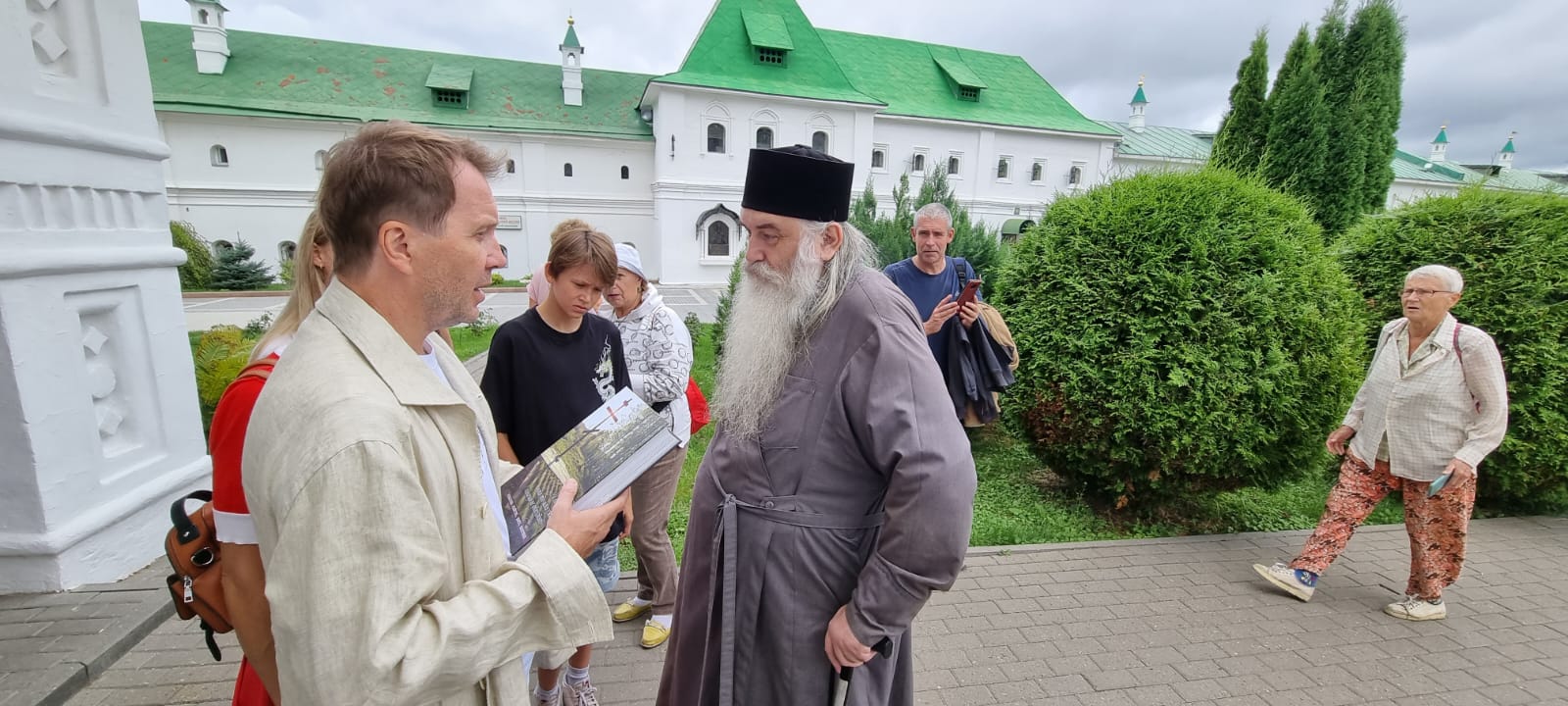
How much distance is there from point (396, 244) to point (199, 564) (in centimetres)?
83

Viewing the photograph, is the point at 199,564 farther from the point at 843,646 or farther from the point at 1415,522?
the point at 1415,522

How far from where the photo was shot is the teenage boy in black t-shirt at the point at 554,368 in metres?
2.77

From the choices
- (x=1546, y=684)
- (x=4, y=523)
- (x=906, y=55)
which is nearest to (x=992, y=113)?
(x=906, y=55)

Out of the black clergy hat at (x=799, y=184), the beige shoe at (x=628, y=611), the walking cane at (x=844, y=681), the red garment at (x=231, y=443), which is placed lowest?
the beige shoe at (x=628, y=611)

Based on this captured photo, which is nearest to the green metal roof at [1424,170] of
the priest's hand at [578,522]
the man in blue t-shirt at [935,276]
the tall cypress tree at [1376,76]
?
the tall cypress tree at [1376,76]

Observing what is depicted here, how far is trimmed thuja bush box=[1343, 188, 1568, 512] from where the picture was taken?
205 inches

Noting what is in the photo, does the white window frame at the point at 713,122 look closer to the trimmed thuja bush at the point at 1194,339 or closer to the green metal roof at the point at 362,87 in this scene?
the green metal roof at the point at 362,87

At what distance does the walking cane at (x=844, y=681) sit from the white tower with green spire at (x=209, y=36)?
3757cm

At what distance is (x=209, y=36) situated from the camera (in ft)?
89.9

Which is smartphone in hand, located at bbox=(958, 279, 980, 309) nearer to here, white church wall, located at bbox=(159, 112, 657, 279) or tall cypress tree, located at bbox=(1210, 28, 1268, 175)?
tall cypress tree, located at bbox=(1210, 28, 1268, 175)

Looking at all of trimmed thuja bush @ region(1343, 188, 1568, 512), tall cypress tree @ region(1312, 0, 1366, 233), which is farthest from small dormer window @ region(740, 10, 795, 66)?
trimmed thuja bush @ region(1343, 188, 1568, 512)

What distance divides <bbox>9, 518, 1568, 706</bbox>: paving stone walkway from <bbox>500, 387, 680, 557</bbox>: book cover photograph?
5.87 feet

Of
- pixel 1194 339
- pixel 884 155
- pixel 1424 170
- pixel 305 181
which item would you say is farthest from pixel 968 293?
pixel 1424 170

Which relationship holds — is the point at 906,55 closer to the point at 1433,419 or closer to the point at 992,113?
the point at 992,113
